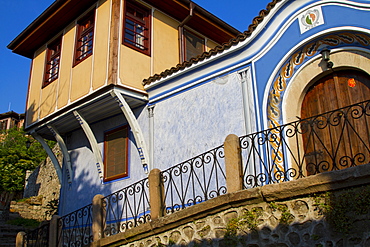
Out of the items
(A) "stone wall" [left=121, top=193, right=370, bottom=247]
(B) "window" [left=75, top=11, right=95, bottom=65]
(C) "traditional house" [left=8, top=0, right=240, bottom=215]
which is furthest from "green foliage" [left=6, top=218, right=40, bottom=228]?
(A) "stone wall" [left=121, top=193, right=370, bottom=247]

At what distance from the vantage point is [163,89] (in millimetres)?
10359

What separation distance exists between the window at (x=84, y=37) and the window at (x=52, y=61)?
1.24 m

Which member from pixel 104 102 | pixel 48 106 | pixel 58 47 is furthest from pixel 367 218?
pixel 58 47

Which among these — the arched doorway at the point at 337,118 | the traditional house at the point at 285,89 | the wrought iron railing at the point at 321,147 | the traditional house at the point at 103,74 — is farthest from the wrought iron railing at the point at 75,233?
the arched doorway at the point at 337,118

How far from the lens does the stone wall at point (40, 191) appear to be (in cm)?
1856

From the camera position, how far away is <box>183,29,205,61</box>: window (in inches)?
487

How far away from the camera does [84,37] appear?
39.7ft

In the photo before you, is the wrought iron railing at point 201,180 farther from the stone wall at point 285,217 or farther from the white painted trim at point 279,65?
the white painted trim at point 279,65

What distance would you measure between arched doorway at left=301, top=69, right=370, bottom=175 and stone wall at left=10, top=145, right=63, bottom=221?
1268cm

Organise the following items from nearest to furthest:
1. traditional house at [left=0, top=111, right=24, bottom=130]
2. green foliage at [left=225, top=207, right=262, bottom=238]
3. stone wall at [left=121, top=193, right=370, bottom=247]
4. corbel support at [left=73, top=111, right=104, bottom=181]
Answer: stone wall at [left=121, top=193, right=370, bottom=247] → green foliage at [left=225, top=207, right=262, bottom=238] → corbel support at [left=73, top=111, right=104, bottom=181] → traditional house at [left=0, top=111, right=24, bottom=130]

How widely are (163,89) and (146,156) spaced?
1768mm

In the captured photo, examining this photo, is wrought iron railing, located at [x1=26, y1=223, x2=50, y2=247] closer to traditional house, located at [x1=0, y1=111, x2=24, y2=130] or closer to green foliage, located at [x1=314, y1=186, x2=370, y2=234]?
green foliage, located at [x1=314, y1=186, x2=370, y2=234]

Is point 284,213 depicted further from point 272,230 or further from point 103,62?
point 103,62

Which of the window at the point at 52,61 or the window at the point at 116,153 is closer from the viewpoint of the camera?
the window at the point at 116,153
